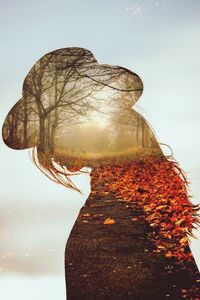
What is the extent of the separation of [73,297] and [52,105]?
4486 mm

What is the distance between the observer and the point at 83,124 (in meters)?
9.98

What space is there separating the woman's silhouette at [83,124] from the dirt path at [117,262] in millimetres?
468

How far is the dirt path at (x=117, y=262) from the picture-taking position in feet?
25.4

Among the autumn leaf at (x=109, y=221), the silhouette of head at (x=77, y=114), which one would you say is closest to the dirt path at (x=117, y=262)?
the autumn leaf at (x=109, y=221)

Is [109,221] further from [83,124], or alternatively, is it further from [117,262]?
[83,124]

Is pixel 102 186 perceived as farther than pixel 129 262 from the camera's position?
Yes

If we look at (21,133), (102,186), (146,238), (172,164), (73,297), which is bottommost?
(73,297)

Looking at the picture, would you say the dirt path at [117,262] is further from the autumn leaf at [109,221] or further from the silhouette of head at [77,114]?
the silhouette of head at [77,114]

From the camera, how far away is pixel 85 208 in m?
9.55

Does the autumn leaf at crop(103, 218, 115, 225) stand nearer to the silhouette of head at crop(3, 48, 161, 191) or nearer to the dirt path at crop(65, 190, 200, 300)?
the dirt path at crop(65, 190, 200, 300)

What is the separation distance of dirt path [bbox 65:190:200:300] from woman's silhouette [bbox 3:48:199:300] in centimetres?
47

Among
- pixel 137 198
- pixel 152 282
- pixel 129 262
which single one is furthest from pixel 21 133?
pixel 152 282

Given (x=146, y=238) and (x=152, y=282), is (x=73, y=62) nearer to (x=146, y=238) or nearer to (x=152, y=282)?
(x=146, y=238)

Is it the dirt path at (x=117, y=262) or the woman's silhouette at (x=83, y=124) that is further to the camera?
the woman's silhouette at (x=83, y=124)
